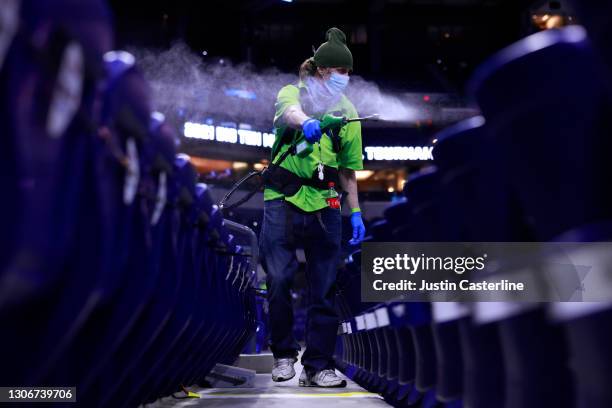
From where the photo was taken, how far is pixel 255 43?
1565 centimetres

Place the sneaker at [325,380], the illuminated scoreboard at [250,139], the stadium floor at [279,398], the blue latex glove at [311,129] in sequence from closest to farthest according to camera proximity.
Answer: the stadium floor at [279,398]
the blue latex glove at [311,129]
the sneaker at [325,380]
the illuminated scoreboard at [250,139]

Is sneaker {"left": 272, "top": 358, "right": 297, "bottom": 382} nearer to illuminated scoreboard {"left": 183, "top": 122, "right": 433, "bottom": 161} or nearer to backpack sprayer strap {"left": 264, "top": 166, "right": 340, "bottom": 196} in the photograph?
backpack sprayer strap {"left": 264, "top": 166, "right": 340, "bottom": 196}

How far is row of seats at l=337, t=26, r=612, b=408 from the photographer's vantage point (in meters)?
0.65

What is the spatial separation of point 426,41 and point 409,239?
52.8ft

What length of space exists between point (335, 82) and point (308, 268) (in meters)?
0.70

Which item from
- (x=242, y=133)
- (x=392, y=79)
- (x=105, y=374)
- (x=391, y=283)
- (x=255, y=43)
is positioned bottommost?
(x=105, y=374)

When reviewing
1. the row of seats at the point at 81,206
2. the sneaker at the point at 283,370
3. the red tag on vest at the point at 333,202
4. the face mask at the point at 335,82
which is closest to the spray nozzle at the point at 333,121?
the face mask at the point at 335,82

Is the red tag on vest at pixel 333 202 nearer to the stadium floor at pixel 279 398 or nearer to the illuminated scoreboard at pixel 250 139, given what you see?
the stadium floor at pixel 279 398

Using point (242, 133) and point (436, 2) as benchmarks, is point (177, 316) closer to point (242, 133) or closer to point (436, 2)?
point (242, 133)

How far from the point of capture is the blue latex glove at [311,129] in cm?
217

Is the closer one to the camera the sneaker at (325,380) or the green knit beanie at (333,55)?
the sneaker at (325,380)

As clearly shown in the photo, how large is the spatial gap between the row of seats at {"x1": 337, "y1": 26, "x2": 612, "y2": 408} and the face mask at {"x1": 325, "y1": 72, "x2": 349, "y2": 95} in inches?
56.3

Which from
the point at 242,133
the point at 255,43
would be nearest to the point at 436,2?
the point at 255,43

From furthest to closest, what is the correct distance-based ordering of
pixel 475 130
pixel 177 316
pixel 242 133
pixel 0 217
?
pixel 242 133, pixel 177 316, pixel 475 130, pixel 0 217
